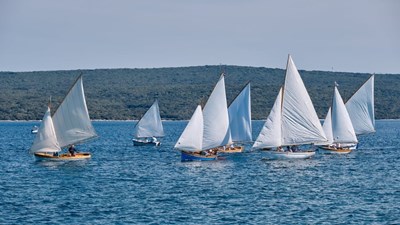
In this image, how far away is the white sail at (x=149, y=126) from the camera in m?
115

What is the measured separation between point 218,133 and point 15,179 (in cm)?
1928

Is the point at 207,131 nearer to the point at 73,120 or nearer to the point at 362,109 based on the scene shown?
the point at 73,120

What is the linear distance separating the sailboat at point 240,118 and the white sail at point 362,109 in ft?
36.1

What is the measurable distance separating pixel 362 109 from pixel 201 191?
41.0m

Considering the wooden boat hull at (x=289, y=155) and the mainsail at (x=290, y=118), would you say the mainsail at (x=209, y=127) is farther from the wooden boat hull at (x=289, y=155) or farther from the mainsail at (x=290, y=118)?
the wooden boat hull at (x=289, y=155)

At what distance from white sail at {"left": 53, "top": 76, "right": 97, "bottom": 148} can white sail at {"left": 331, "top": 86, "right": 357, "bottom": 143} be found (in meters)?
25.4

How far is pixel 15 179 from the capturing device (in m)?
67.2

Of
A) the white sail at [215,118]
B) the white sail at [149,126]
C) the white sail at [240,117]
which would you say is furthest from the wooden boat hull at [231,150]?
the white sail at [149,126]

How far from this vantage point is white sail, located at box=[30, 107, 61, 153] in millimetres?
78062

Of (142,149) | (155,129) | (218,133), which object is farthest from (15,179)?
(155,129)

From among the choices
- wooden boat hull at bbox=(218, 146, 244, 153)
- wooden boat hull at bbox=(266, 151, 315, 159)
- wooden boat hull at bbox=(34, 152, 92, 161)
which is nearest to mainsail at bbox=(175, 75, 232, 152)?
wooden boat hull at bbox=(266, 151, 315, 159)

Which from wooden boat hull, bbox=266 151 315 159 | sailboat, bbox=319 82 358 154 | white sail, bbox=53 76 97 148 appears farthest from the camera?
sailboat, bbox=319 82 358 154

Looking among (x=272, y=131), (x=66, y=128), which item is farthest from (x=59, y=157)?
(x=272, y=131)

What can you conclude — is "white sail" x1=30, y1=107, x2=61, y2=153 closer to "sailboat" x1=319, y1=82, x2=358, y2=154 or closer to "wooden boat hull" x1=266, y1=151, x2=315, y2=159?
"wooden boat hull" x1=266, y1=151, x2=315, y2=159
